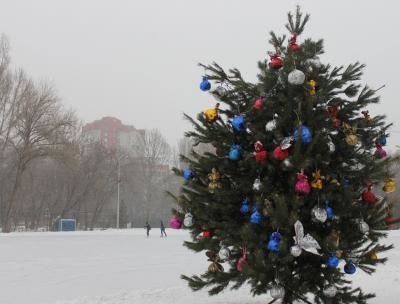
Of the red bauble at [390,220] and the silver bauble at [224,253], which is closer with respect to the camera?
the silver bauble at [224,253]

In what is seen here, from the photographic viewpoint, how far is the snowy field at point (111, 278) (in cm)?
977

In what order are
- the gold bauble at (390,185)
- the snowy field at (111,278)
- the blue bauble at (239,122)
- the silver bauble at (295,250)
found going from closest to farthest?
1. the silver bauble at (295,250)
2. the blue bauble at (239,122)
3. the gold bauble at (390,185)
4. the snowy field at (111,278)

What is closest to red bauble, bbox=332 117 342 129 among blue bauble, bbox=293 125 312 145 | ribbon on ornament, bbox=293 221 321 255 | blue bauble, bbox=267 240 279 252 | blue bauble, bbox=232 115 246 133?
blue bauble, bbox=293 125 312 145

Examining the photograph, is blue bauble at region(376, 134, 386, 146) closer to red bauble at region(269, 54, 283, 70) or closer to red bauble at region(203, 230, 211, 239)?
red bauble at region(269, 54, 283, 70)

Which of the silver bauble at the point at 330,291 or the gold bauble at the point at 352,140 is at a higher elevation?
the gold bauble at the point at 352,140

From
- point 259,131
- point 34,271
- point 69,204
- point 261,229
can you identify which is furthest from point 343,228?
point 69,204

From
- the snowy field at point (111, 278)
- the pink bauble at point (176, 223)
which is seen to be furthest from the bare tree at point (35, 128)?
the pink bauble at point (176, 223)

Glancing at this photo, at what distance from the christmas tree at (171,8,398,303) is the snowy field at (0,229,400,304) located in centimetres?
260

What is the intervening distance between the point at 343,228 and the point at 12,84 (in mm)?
48478

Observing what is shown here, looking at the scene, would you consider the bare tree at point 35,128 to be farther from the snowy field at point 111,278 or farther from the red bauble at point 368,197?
the red bauble at point 368,197

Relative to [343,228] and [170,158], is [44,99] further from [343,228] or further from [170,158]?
[343,228]

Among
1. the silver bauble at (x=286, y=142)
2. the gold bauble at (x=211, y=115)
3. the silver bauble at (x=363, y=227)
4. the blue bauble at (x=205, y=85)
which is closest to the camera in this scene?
the silver bauble at (x=286, y=142)

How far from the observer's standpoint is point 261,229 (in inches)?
→ 246

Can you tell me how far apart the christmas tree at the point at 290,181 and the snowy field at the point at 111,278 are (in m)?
2.60
